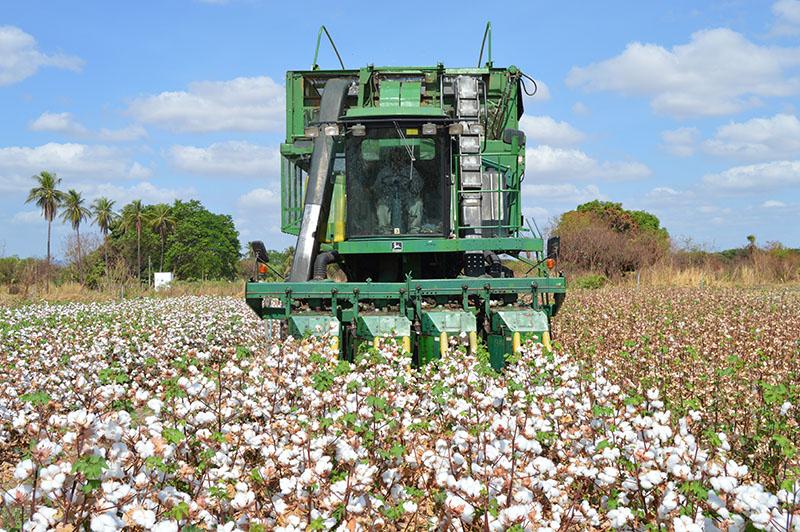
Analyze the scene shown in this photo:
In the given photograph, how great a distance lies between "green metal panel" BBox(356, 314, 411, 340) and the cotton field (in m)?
2.78

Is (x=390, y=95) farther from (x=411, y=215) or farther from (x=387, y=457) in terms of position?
(x=387, y=457)

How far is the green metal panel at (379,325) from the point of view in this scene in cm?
917

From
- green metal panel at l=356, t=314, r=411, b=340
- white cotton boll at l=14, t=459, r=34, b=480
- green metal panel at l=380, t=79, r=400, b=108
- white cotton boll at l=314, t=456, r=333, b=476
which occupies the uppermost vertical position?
green metal panel at l=380, t=79, r=400, b=108

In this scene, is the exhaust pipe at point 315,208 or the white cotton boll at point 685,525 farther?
the exhaust pipe at point 315,208

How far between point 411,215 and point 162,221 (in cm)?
7791

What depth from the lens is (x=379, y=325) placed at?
9.29m

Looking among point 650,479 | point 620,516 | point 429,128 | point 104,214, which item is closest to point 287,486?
point 620,516

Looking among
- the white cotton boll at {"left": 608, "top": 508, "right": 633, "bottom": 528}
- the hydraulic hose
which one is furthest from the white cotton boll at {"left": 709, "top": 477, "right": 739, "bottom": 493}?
the hydraulic hose

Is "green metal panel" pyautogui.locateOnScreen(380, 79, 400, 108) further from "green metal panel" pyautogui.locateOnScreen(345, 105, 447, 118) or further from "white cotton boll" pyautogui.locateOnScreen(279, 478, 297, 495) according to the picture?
"white cotton boll" pyautogui.locateOnScreen(279, 478, 297, 495)

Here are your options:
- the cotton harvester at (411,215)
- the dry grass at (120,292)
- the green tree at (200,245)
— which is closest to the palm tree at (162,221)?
the green tree at (200,245)

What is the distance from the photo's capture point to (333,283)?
32.9ft

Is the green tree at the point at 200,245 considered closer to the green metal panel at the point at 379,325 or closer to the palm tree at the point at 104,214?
the palm tree at the point at 104,214

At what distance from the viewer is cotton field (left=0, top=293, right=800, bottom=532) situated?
9.71 feet

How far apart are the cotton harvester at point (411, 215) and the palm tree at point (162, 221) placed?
7494 centimetres
